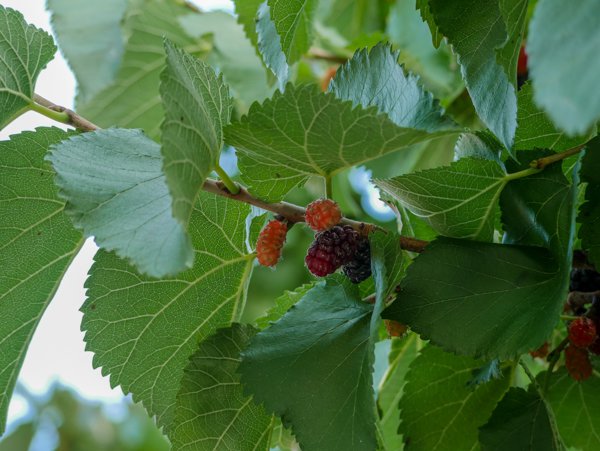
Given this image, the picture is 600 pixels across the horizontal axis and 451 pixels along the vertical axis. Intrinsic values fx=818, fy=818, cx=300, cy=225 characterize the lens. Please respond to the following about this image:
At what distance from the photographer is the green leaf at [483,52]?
1.76 feet

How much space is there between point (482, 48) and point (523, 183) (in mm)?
115

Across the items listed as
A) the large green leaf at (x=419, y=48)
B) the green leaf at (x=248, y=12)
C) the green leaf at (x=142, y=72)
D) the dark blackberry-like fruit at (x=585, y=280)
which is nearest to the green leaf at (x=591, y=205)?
the dark blackberry-like fruit at (x=585, y=280)

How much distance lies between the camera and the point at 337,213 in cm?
62

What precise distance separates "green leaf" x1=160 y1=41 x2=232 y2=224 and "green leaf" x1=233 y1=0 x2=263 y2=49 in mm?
247

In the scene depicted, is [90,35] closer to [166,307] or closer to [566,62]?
[166,307]

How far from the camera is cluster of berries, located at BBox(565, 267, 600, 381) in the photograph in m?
0.66

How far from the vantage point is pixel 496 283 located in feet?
1.95

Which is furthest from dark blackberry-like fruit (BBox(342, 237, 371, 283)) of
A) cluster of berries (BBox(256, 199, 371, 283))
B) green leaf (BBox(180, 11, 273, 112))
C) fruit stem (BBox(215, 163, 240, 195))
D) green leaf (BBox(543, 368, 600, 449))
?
green leaf (BBox(180, 11, 273, 112))

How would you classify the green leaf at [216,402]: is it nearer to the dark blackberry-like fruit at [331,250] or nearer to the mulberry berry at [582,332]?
the dark blackberry-like fruit at [331,250]

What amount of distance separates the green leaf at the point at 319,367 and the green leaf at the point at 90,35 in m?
0.26

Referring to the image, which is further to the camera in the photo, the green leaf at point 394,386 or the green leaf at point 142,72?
the green leaf at point 142,72

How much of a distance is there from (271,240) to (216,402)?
142 millimetres

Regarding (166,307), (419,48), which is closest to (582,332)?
(166,307)

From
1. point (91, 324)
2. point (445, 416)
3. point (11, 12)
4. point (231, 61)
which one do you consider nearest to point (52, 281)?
point (91, 324)
